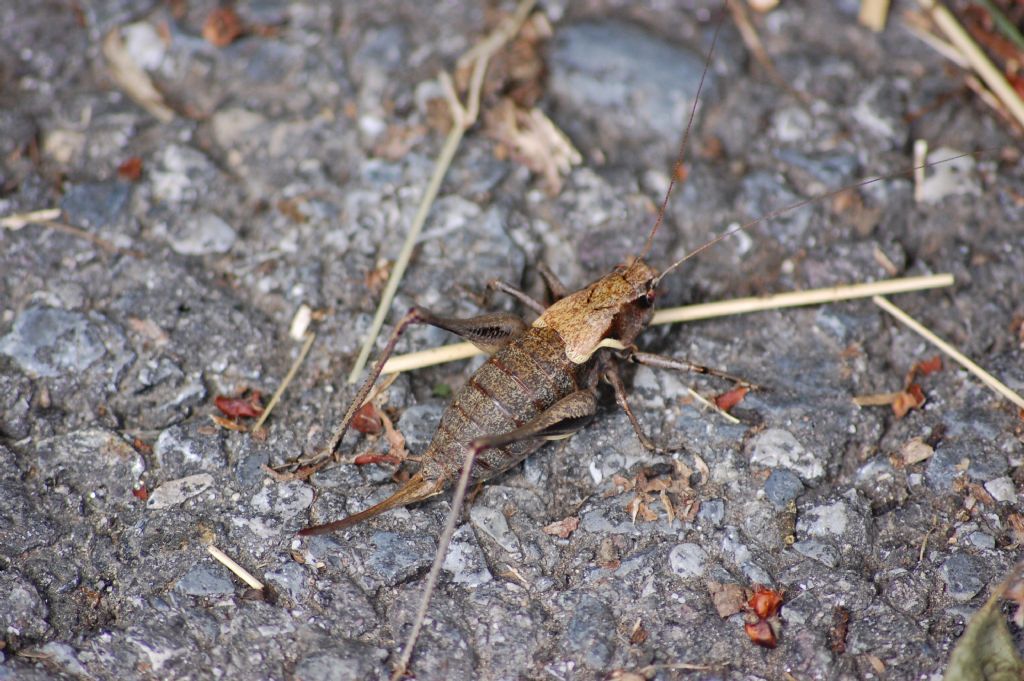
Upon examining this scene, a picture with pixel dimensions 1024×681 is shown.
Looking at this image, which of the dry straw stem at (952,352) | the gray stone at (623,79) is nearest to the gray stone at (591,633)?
the dry straw stem at (952,352)

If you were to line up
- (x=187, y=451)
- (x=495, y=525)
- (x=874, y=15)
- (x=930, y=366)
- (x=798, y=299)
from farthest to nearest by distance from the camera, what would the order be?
(x=874, y=15)
(x=798, y=299)
(x=930, y=366)
(x=187, y=451)
(x=495, y=525)

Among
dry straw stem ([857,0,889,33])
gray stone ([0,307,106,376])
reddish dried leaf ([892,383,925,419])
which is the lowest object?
reddish dried leaf ([892,383,925,419])

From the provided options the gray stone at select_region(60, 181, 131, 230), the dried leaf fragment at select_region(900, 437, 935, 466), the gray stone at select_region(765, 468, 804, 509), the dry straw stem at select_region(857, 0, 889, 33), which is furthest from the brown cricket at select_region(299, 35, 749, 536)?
the dry straw stem at select_region(857, 0, 889, 33)

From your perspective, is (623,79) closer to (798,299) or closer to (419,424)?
(798,299)

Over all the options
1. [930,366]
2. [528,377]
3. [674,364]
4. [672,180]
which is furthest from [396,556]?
[930,366]

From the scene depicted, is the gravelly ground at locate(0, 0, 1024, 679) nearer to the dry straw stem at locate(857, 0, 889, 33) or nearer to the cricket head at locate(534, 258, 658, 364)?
the dry straw stem at locate(857, 0, 889, 33)

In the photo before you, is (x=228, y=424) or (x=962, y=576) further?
(x=228, y=424)

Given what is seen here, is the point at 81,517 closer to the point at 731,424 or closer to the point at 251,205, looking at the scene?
the point at 251,205
